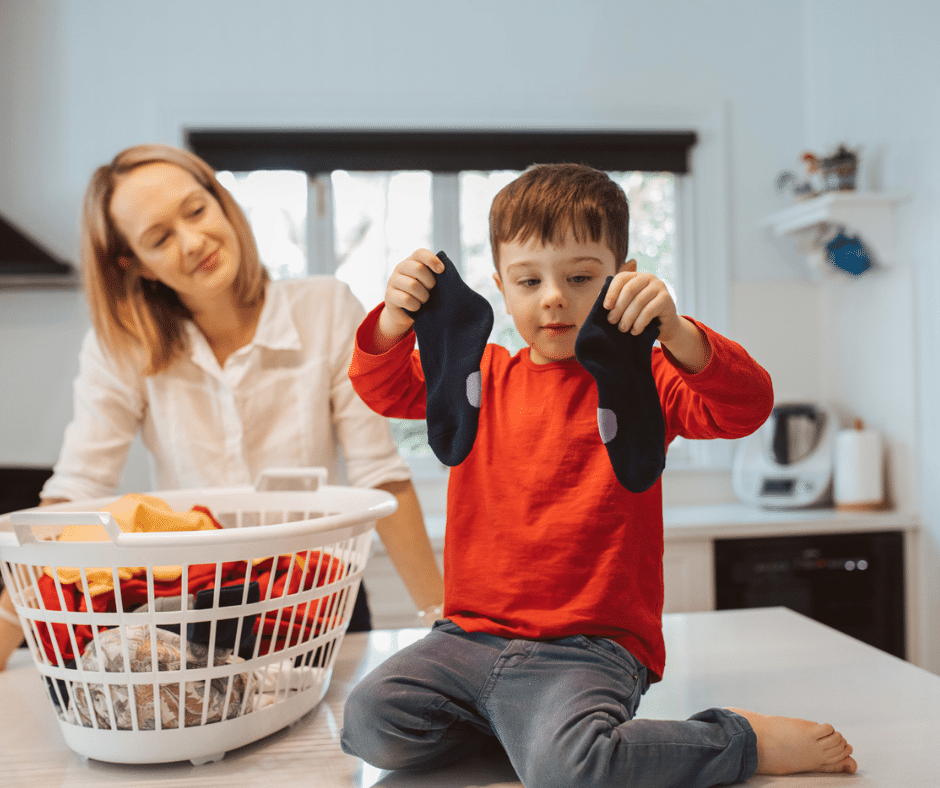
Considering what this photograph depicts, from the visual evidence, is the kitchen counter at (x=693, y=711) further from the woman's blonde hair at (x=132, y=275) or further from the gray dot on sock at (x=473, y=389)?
the woman's blonde hair at (x=132, y=275)

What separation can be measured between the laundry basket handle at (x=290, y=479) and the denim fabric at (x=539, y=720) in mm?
309

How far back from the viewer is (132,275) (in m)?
1.20

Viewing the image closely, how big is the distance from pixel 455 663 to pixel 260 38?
7.23ft

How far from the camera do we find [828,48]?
2420 millimetres

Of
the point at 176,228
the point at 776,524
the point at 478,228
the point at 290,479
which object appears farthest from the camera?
the point at 478,228

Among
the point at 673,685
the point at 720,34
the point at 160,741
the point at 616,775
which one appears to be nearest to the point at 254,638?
the point at 160,741

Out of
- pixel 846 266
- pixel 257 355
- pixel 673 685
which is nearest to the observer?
pixel 673 685

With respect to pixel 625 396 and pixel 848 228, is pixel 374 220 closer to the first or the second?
pixel 848 228

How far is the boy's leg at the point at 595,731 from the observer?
57 cm


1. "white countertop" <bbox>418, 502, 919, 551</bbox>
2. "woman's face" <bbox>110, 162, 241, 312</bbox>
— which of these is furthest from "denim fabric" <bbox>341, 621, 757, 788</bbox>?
"white countertop" <bbox>418, 502, 919, 551</bbox>

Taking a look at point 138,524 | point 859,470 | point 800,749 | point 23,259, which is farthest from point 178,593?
point 859,470

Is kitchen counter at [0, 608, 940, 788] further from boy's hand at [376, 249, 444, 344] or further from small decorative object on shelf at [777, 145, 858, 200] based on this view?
small decorative object on shelf at [777, 145, 858, 200]

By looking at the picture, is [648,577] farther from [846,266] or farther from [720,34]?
[720,34]

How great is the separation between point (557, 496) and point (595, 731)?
216mm
